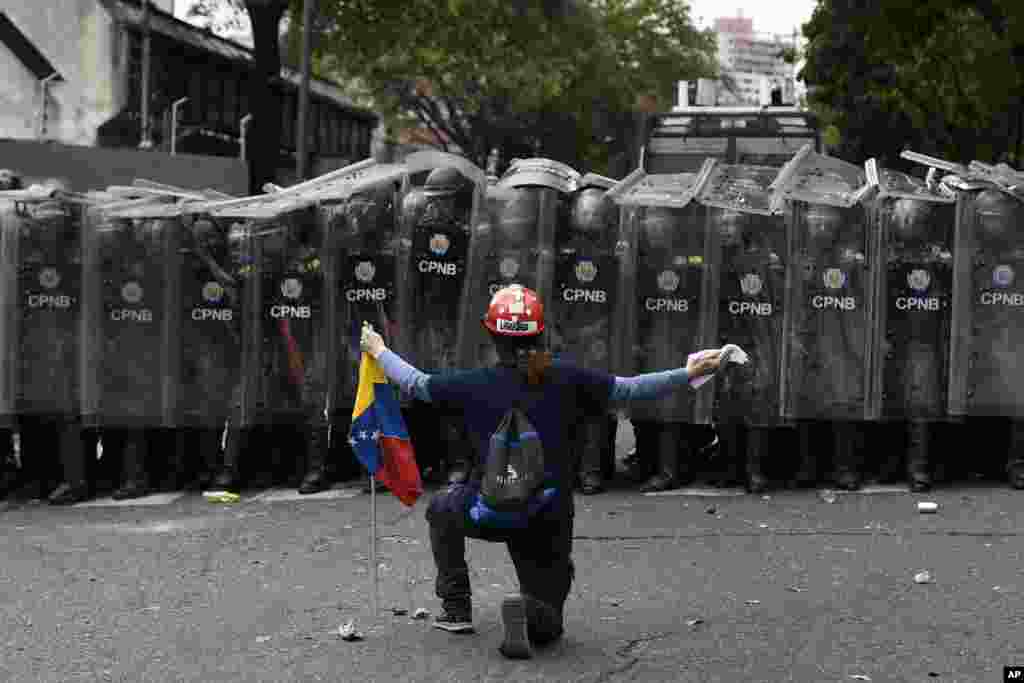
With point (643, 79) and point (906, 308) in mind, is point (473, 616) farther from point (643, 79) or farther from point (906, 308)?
point (643, 79)

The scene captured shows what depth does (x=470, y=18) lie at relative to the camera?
32.2 m

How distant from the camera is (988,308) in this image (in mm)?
10984

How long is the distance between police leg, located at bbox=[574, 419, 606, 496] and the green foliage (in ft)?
48.6

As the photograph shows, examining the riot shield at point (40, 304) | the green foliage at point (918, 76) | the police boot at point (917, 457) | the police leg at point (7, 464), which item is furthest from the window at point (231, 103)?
the police boot at point (917, 457)

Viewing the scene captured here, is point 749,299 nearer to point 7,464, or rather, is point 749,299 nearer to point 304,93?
point 7,464

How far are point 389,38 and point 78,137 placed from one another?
37.9ft

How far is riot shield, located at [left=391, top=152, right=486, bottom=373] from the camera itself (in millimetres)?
11281

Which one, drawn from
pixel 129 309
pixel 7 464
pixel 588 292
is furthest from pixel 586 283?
pixel 7 464

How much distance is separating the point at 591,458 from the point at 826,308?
6.15 feet

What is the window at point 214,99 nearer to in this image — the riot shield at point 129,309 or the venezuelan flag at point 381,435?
the riot shield at point 129,309

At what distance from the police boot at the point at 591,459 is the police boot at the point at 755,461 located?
100 cm

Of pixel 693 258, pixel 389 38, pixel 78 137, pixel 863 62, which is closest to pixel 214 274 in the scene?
pixel 693 258

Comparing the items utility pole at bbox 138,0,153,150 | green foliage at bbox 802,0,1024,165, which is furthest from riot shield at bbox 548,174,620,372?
utility pole at bbox 138,0,153,150

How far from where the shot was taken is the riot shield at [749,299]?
11.0 m
